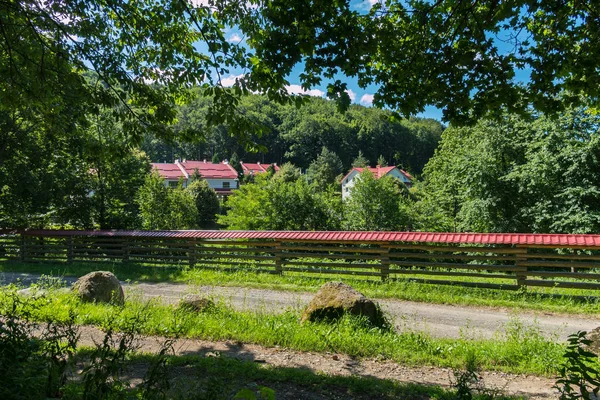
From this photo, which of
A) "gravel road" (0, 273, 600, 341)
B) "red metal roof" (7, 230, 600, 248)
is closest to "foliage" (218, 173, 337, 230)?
"red metal roof" (7, 230, 600, 248)

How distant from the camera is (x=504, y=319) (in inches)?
326

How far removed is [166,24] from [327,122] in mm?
109849

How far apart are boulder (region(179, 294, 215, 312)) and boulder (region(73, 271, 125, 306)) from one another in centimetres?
165

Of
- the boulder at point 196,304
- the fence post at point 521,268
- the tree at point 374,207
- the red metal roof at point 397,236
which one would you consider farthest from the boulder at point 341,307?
the tree at point 374,207

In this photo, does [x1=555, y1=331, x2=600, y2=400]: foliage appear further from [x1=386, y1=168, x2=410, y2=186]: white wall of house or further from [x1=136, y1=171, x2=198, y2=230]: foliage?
[x1=386, y1=168, x2=410, y2=186]: white wall of house

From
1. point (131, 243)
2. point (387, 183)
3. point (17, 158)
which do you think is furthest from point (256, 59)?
point (387, 183)

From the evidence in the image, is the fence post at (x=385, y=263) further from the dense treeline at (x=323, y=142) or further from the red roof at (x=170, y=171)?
the dense treeline at (x=323, y=142)

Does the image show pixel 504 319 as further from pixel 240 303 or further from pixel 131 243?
pixel 131 243

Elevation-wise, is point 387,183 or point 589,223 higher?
point 387,183

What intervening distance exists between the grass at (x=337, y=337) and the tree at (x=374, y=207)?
15138mm

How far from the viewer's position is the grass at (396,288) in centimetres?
922

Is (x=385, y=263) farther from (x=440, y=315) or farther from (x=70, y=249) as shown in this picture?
(x=70, y=249)

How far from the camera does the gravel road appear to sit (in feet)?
24.7

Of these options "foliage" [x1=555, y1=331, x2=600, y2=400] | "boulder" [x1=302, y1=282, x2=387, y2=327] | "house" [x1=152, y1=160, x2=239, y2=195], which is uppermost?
"house" [x1=152, y1=160, x2=239, y2=195]
